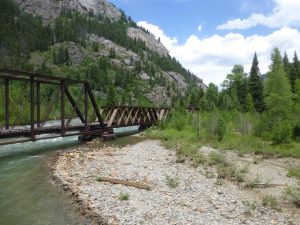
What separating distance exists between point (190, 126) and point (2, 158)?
93.9 ft

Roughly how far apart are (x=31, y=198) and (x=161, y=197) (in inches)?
223

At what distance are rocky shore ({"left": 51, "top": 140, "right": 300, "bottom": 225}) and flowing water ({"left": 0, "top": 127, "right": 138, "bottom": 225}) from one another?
627 millimetres

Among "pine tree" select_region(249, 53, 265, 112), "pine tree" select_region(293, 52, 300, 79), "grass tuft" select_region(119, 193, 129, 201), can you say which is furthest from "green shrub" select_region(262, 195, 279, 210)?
"pine tree" select_region(293, 52, 300, 79)

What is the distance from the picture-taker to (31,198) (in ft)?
45.4

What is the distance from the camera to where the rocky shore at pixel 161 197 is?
36.2 ft

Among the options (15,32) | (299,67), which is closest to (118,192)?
(299,67)

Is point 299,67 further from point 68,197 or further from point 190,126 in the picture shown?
point 68,197

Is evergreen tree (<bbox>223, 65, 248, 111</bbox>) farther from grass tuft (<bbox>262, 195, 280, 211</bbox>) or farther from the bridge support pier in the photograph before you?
grass tuft (<bbox>262, 195, 280, 211</bbox>)

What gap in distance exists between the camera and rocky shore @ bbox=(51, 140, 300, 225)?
11.0 metres

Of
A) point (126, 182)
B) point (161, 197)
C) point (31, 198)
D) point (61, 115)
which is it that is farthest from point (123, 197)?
point (61, 115)

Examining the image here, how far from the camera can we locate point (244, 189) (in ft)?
48.9

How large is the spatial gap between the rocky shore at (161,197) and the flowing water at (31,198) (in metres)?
0.63

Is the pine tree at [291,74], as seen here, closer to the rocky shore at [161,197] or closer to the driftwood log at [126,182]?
the rocky shore at [161,197]

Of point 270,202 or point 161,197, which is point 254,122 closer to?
point 270,202
